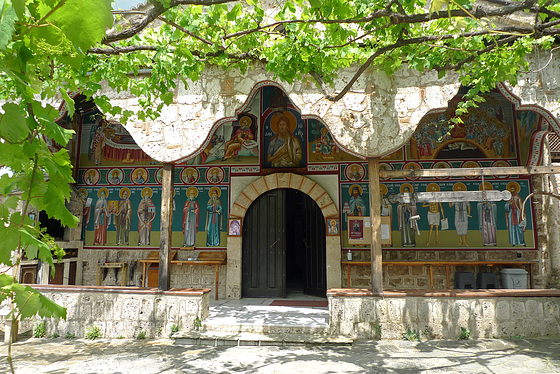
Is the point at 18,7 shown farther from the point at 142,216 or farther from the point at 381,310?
the point at 142,216

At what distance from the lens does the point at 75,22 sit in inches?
A: 34.1

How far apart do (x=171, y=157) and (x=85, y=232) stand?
4.39 metres

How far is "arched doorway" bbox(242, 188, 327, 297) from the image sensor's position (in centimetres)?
784

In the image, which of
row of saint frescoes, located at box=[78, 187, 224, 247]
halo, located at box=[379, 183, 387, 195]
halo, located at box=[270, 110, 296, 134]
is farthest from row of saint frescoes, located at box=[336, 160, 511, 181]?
row of saint frescoes, located at box=[78, 187, 224, 247]

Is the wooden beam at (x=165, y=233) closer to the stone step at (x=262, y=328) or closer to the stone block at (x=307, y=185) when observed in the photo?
the stone step at (x=262, y=328)

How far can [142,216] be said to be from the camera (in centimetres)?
841

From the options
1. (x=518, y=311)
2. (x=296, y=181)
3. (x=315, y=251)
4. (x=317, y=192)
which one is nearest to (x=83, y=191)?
(x=296, y=181)

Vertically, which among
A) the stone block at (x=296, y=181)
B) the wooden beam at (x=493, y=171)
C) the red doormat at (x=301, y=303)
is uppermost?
the stone block at (x=296, y=181)

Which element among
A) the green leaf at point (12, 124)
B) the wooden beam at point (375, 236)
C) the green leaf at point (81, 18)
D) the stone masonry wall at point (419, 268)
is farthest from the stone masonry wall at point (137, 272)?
the green leaf at point (81, 18)

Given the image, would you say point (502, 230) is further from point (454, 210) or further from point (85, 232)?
point (85, 232)

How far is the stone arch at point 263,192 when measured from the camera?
756cm

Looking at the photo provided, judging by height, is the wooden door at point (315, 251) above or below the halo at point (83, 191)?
below

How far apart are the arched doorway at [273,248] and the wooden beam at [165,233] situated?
2.67 metres

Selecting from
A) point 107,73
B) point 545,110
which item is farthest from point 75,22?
point 545,110
